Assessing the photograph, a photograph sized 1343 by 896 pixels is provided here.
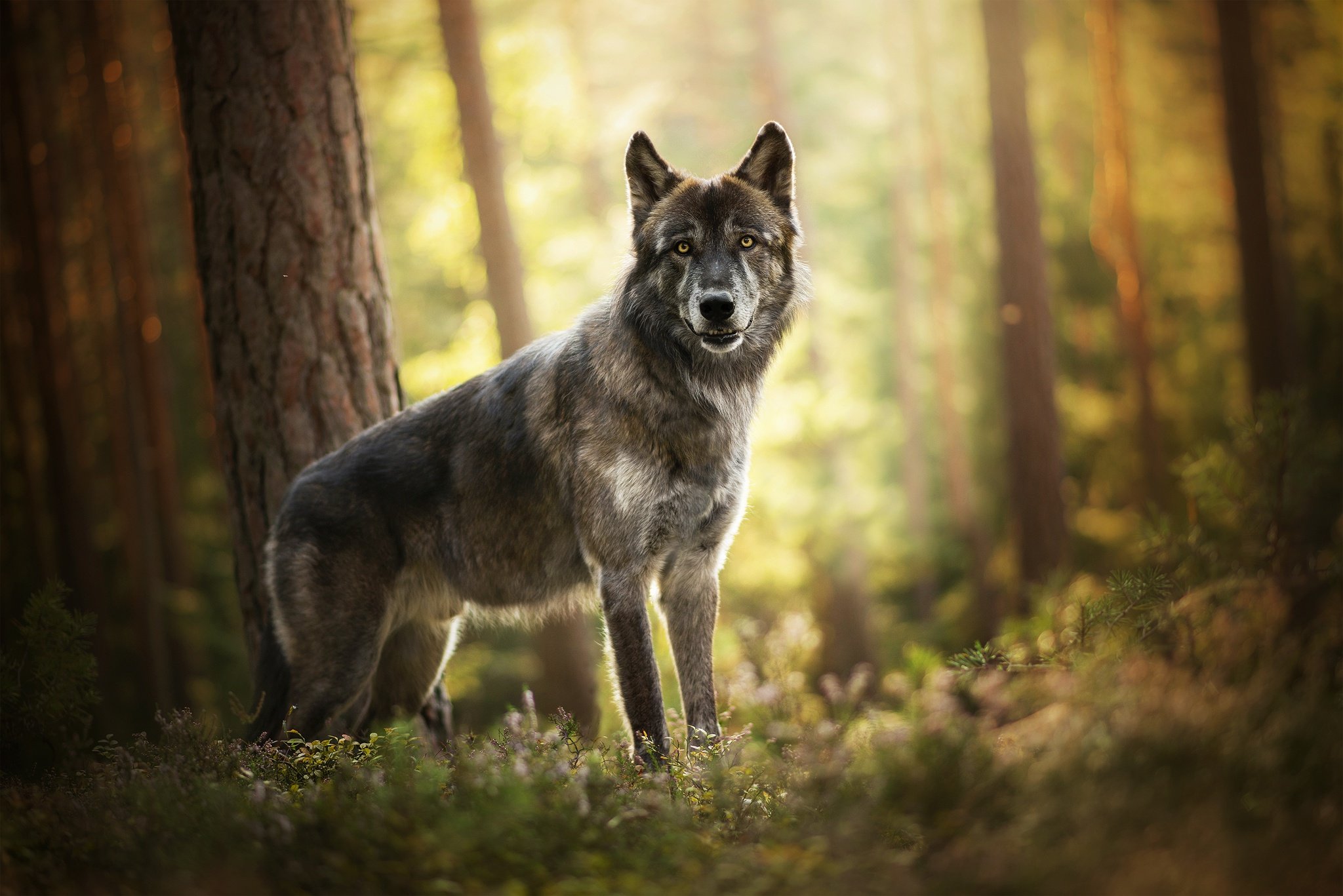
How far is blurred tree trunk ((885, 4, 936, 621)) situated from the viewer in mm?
20969

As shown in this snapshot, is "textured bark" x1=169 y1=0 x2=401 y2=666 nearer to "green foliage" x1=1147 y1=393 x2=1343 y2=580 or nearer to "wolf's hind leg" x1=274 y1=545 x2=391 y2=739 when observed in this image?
"wolf's hind leg" x1=274 y1=545 x2=391 y2=739

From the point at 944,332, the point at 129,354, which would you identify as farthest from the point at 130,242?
the point at 944,332

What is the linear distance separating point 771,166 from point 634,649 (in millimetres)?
2805

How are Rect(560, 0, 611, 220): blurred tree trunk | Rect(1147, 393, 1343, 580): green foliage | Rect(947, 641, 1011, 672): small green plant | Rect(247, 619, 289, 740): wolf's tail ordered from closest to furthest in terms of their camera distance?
Rect(947, 641, 1011, 672): small green plant < Rect(1147, 393, 1343, 580): green foliage < Rect(247, 619, 289, 740): wolf's tail < Rect(560, 0, 611, 220): blurred tree trunk

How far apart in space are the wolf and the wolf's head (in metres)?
0.01

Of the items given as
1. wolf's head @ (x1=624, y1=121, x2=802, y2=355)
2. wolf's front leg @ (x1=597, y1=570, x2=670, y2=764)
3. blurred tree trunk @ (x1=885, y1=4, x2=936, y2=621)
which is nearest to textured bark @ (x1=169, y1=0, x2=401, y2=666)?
wolf's head @ (x1=624, y1=121, x2=802, y2=355)

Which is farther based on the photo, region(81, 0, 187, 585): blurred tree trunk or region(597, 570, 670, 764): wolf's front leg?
region(81, 0, 187, 585): blurred tree trunk

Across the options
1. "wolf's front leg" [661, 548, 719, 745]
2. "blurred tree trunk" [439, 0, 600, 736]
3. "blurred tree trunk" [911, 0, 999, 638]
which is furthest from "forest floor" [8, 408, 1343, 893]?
"blurred tree trunk" [911, 0, 999, 638]

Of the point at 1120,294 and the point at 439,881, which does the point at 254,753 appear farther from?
the point at 1120,294

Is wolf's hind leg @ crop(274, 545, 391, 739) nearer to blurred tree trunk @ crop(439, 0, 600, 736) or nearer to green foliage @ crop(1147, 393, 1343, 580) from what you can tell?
green foliage @ crop(1147, 393, 1343, 580)

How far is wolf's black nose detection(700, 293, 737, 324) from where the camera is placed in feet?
14.6

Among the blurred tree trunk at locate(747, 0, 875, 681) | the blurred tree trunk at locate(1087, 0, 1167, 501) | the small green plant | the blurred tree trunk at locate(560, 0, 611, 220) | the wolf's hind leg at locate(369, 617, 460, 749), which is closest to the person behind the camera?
the small green plant

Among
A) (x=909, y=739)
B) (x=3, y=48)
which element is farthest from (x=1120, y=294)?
(x=3, y=48)

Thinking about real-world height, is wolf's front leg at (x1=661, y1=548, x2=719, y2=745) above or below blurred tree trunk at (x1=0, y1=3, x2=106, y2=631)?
below
